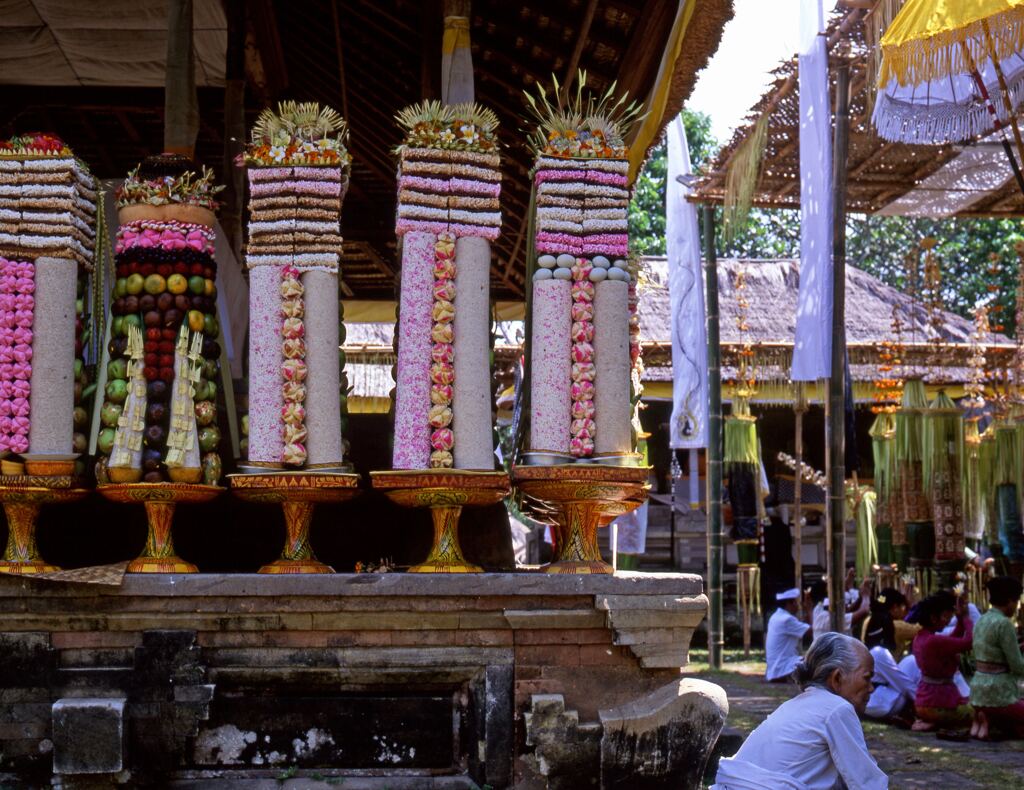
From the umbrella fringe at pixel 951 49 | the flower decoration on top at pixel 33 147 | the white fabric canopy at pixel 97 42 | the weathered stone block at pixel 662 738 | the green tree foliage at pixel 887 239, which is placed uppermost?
the green tree foliage at pixel 887 239

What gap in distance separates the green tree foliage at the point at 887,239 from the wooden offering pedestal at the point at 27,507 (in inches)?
872

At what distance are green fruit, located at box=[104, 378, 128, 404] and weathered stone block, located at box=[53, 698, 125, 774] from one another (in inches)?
48.4

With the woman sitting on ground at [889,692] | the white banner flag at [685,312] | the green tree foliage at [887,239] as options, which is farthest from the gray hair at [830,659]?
the green tree foliage at [887,239]

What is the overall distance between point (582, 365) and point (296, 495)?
52.1 inches

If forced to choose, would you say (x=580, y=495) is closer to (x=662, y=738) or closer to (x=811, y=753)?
(x=662, y=738)

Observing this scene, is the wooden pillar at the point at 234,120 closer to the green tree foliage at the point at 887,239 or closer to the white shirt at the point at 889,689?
the white shirt at the point at 889,689

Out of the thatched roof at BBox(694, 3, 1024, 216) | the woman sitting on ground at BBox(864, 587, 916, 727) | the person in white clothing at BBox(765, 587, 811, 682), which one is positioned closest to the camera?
the thatched roof at BBox(694, 3, 1024, 216)

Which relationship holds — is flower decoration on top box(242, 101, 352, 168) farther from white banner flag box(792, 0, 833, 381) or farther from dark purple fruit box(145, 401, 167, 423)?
white banner flag box(792, 0, 833, 381)

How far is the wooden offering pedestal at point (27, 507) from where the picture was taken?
5.37m

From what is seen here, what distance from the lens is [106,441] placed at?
5.39 m

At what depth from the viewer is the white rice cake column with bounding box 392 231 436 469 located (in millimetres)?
5449

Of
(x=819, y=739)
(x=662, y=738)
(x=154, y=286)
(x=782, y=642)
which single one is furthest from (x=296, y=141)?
(x=782, y=642)

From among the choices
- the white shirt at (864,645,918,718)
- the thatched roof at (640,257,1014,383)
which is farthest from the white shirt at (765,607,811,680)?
the thatched roof at (640,257,1014,383)

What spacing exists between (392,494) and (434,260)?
39.6 inches
